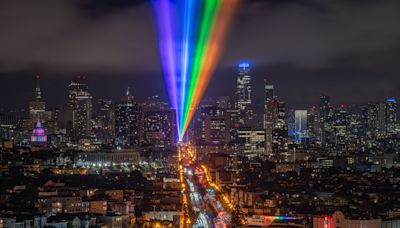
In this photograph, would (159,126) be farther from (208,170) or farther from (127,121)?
(208,170)

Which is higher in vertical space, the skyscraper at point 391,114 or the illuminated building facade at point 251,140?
the skyscraper at point 391,114

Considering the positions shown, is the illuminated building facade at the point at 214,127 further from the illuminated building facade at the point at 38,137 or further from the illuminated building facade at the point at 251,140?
the illuminated building facade at the point at 38,137

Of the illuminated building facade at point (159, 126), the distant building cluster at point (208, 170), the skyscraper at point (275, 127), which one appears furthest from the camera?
the illuminated building facade at point (159, 126)

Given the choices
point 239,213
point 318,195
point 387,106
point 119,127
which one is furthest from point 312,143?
point 239,213

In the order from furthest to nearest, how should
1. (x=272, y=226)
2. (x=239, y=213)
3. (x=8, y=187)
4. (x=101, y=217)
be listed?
(x=8, y=187)
(x=239, y=213)
(x=101, y=217)
(x=272, y=226)

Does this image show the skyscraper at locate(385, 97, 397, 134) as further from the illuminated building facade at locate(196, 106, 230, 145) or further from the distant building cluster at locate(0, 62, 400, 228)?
the illuminated building facade at locate(196, 106, 230, 145)

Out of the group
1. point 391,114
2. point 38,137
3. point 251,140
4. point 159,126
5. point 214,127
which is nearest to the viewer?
point 38,137

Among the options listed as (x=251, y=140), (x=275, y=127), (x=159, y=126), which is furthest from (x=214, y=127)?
(x=159, y=126)

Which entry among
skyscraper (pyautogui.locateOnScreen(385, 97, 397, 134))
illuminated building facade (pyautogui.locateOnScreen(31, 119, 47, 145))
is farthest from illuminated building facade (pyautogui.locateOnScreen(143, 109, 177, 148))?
skyscraper (pyautogui.locateOnScreen(385, 97, 397, 134))

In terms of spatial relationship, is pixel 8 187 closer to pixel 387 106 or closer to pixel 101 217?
pixel 101 217

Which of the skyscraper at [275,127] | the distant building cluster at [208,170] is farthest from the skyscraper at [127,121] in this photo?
the skyscraper at [275,127]

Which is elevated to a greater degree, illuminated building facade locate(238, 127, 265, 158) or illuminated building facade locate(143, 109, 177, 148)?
illuminated building facade locate(143, 109, 177, 148)
